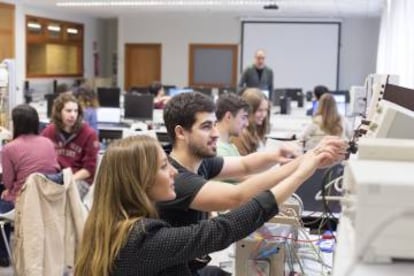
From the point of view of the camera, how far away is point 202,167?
8.45ft

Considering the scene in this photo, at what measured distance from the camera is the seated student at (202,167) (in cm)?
205

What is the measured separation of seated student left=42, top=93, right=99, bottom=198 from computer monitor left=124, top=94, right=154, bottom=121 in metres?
2.85

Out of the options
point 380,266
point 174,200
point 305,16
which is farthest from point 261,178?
point 305,16

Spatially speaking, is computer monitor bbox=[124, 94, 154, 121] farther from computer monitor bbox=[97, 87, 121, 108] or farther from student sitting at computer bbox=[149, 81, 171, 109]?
student sitting at computer bbox=[149, 81, 171, 109]

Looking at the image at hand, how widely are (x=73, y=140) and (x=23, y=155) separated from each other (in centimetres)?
67

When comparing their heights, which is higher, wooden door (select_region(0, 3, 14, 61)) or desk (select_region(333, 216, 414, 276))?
wooden door (select_region(0, 3, 14, 61))

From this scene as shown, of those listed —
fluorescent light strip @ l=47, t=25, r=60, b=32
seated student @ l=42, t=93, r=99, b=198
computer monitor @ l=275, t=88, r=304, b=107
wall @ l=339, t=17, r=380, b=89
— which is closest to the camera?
seated student @ l=42, t=93, r=99, b=198

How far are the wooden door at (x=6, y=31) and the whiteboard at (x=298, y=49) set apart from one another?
187 inches

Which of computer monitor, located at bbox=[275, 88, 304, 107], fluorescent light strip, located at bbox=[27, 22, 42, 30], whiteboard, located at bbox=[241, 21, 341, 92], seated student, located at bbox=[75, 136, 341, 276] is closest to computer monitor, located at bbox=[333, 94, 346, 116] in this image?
computer monitor, located at bbox=[275, 88, 304, 107]

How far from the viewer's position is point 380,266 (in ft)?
3.60

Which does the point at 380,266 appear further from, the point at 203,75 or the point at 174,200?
the point at 203,75

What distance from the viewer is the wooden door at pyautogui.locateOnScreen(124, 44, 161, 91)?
1355 centimetres

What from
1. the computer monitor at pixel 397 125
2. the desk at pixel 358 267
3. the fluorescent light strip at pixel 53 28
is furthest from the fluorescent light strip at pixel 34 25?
the desk at pixel 358 267

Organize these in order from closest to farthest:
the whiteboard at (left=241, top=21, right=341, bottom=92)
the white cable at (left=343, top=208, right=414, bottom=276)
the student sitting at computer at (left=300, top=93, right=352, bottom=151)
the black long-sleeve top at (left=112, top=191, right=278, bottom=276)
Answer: the white cable at (left=343, top=208, right=414, bottom=276), the black long-sleeve top at (left=112, top=191, right=278, bottom=276), the student sitting at computer at (left=300, top=93, right=352, bottom=151), the whiteboard at (left=241, top=21, right=341, bottom=92)
